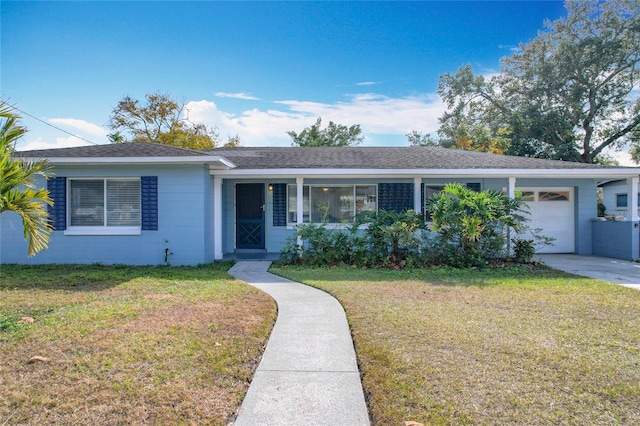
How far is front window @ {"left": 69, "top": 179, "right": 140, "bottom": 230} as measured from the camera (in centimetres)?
968

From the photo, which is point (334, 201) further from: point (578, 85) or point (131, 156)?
point (578, 85)

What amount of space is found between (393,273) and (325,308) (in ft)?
11.2

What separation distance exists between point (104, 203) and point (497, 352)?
9.59m

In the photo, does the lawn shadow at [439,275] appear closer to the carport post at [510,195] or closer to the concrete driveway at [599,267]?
the concrete driveway at [599,267]

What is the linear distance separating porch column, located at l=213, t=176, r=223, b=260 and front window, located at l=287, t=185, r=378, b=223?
2293 millimetres

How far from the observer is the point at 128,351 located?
12.2ft

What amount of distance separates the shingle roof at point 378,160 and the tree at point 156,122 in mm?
14875

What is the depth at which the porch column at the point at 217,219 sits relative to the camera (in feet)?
34.4

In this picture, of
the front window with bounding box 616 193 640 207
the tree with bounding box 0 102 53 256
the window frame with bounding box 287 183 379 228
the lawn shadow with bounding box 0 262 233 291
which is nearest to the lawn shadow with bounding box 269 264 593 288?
the lawn shadow with bounding box 0 262 233 291

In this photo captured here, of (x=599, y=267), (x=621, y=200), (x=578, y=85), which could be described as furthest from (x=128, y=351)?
(x=578, y=85)

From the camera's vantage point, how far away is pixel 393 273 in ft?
28.1

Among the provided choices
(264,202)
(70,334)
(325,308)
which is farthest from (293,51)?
(70,334)

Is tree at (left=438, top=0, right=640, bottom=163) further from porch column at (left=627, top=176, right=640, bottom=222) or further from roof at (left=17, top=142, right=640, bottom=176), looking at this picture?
roof at (left=17, top=142, right=640, bottom=176)

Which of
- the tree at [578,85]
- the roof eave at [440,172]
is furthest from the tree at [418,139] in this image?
the roof eave at [440,172]
